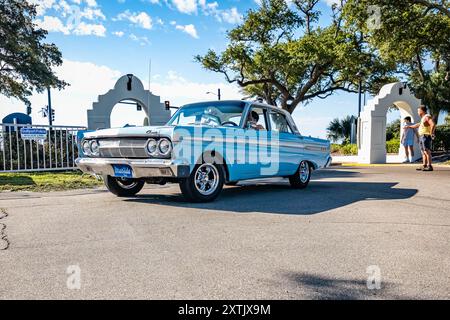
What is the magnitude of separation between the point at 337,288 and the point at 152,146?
3.67 meters

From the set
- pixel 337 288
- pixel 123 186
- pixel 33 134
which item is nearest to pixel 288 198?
pixel 123 186

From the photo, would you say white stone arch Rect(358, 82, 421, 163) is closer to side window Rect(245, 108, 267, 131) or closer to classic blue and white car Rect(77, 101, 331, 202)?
classic blue and white car Rect(77, 101, 331, 202)

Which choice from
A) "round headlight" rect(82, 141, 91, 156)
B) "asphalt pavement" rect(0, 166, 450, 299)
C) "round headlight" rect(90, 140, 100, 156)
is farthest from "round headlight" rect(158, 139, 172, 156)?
"round headlight" rect(82, 141, 91, 156)

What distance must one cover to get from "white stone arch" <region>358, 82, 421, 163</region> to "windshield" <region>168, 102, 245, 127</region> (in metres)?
13.1

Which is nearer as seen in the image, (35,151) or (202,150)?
(202,150)

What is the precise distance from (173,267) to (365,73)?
24.8m

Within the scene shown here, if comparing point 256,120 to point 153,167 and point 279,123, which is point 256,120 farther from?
point 153,167

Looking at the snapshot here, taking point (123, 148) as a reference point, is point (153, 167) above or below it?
below

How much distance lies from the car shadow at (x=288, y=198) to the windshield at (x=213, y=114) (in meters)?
1.23

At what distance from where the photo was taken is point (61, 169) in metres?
11.8

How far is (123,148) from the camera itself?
5.93 m

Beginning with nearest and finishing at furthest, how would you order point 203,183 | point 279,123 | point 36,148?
point 203,183 < point 279,123 < point 36,148

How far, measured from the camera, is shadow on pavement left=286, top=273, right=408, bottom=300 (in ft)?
8.32
